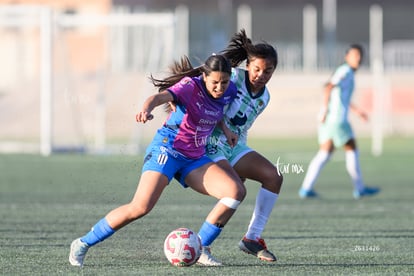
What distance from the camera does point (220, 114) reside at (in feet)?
25.6

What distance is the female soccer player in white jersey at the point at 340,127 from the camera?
13727mm

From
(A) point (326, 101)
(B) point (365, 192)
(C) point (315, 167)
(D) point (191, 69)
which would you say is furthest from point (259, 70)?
(B) point (365, 192)

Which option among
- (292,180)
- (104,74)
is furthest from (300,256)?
(104,74)

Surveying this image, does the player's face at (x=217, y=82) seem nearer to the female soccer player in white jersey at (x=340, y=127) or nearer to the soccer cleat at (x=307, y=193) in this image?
the female soccer player in white jersey at (x=340, y=127)

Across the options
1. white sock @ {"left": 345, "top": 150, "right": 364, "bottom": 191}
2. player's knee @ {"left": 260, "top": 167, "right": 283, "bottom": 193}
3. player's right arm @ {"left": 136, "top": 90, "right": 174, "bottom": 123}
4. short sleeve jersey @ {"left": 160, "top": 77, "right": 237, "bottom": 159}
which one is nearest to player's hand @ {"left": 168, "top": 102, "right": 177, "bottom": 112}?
A: short sleeve jersey @ {"left": 160, "top": 77, "right": 237, "bottom": 159}

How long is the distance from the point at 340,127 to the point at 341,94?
448 millimetres

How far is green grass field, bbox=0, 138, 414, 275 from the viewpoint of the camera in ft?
25.1

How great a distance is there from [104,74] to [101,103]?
1.67 m

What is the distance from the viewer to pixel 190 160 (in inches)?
304

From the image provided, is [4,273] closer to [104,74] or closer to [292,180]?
[292,180]

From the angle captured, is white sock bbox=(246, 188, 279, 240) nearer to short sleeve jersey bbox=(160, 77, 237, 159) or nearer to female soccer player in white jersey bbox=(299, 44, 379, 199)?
short sleeve jersey bbox=(160, 77, 237, 159)

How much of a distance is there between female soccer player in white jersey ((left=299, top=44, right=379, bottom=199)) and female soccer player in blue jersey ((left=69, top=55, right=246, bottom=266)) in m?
6.05

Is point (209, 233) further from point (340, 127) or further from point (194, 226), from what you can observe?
point (340, 127)

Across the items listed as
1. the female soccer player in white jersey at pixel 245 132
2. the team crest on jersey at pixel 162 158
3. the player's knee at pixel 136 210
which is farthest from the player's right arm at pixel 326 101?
the player's knee at pixel 136 210
